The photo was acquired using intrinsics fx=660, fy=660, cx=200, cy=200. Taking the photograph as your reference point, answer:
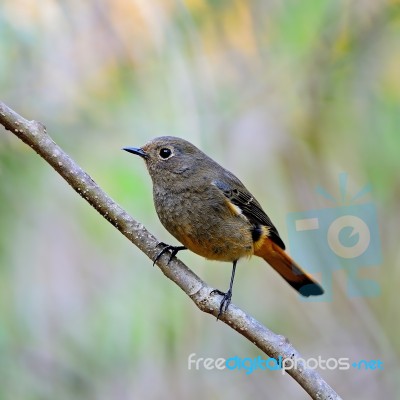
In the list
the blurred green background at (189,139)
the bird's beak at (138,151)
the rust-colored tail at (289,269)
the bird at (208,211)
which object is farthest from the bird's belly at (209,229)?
the blurred green background at (189,139)

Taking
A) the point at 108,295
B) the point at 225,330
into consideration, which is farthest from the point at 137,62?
the point at 225,330

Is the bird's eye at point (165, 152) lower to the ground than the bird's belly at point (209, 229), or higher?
higher

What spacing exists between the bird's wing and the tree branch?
92 centimetres

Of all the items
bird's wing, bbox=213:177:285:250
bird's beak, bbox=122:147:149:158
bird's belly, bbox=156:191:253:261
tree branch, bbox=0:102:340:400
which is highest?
bird's wing, bbox=213:177:285:250

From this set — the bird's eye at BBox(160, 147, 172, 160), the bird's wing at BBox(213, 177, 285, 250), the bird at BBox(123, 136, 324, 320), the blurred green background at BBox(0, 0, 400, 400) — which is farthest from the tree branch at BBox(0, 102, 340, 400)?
the blurred green background at BBox(0, 0, 400, 400)

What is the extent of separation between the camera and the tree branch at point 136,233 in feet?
8.37

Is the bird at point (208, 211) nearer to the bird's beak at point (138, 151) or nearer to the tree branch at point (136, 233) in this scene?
the bird's beak at point (138, 151)

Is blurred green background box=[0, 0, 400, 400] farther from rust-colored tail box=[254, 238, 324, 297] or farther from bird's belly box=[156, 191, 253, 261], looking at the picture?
bird's belly box=[156, 191, 253, 261]

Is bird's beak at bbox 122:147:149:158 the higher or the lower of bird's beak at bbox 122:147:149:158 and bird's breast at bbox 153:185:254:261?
the higher

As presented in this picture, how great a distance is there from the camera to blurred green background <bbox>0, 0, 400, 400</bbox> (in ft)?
15.2

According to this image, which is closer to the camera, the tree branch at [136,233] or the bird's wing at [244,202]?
the tree branch at [136,233]

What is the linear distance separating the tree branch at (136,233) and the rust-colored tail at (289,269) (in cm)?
108

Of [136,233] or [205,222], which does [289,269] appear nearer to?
[205,222]

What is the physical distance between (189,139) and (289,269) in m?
1.30
